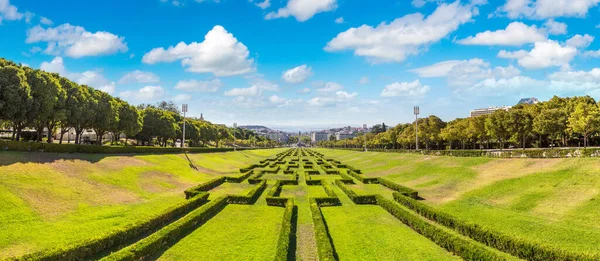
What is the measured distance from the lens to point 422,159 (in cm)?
5266

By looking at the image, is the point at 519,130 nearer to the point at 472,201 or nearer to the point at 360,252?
the point at 472,201

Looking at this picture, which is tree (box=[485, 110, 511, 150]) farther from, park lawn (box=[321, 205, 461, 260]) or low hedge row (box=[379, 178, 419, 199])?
park lawn (box=[321, 205, 461, 260])

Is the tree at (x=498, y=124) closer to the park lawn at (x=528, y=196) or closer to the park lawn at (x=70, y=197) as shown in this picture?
the park lawn at (x=528, y=196)

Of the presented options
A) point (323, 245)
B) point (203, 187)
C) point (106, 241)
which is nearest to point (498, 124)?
point (203, 187)

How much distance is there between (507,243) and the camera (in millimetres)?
15516

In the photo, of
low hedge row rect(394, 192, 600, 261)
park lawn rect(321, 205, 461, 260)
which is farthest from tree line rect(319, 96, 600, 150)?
park lawn rect(321, 205, 461, 260)

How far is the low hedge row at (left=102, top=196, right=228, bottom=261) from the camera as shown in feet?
44.8

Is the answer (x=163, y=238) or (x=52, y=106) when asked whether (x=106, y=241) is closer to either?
(x=163, y=238)

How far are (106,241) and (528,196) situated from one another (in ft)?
95.2

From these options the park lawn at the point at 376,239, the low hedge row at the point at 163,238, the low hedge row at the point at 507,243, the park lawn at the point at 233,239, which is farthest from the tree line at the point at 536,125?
the low hedge row at the point at 163,238

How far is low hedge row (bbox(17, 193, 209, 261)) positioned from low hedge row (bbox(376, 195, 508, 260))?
15.7m

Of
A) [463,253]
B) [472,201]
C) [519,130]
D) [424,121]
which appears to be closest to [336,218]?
[463,253]

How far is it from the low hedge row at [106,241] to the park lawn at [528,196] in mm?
20348

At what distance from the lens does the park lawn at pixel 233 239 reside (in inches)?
601
